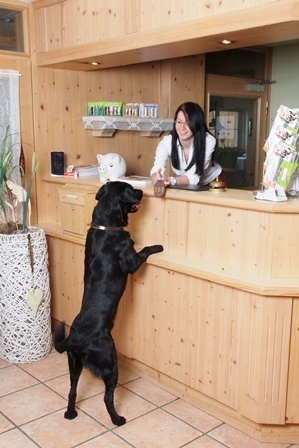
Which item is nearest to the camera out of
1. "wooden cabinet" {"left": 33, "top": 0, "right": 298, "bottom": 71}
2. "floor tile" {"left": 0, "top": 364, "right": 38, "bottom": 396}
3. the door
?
"wooden cabinet" {"left": 33, "top": 0, "right": 298, "bottom": 71}

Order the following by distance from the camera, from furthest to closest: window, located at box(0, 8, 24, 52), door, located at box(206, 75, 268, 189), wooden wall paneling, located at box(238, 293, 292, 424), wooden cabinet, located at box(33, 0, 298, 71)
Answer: door, located at box(206, 75, 268, 189) < window, located at box(0, 8, 24, 52) < wooden wall paneling, located at box(238, 293, 292, 424) < wooden cabinet, located at box(33, 0, 298, 71)

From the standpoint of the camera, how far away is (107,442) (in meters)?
2.39

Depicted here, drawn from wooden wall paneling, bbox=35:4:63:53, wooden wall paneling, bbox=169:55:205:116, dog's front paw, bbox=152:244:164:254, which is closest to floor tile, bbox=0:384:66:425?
dog's front paw, bbox=152:244:164:254

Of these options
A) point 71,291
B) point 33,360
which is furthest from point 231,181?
point 33,360

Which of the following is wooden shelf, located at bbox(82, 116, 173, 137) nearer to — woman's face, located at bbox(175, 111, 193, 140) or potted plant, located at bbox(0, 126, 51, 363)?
potted plant, located at bbox(0, 126, 51, 363)

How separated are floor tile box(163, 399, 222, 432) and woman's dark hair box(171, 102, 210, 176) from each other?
133cm

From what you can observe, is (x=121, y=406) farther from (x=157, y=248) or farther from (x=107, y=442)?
(x=157, y=248)

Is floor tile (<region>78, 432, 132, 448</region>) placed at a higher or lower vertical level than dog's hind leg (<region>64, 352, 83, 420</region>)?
lower

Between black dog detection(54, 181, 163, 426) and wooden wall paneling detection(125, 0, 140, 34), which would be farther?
wooden wall paneling detection(125, 0, 140, 34)

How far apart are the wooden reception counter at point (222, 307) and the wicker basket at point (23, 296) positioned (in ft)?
1.82

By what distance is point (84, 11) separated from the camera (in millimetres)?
Result: 3078

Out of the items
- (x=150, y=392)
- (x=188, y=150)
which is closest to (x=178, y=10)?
(x=188, y=150)

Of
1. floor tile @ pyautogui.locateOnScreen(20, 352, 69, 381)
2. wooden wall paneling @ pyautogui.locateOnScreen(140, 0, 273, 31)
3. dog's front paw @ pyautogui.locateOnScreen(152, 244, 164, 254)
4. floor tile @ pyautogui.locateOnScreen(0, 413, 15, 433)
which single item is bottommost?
floor tile @ pyautogui.locateOnScreen(20, 352, 69, 381)

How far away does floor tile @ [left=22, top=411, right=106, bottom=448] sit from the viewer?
2393mm
